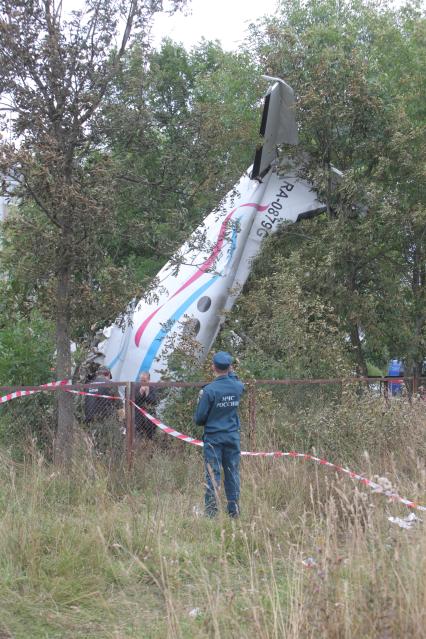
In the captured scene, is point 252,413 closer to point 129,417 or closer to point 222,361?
point 129,417

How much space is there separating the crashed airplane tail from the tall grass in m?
3.98

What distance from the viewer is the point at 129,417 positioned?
9312mm

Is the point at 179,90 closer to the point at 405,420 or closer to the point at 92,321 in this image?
the point at 92,321

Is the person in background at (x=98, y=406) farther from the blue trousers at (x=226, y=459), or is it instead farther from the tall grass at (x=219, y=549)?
the blue trousers at (x=226, y=459)

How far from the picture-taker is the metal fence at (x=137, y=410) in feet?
30.5

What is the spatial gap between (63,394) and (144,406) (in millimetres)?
1172

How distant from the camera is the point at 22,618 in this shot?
4863mm

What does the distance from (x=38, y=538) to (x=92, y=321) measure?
4.06 metres

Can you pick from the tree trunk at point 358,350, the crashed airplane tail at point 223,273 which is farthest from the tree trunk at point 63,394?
the tree trunk at point 358,350

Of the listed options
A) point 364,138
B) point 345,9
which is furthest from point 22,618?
point 345,9

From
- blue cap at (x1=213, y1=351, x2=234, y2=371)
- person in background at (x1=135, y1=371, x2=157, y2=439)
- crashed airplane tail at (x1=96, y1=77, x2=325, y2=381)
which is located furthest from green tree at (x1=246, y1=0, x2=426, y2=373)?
blue cap at (x1=213, y1=351, x2=234, y2=371)

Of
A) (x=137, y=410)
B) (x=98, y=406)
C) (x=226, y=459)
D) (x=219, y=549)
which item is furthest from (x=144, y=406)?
(x=219, y=549)

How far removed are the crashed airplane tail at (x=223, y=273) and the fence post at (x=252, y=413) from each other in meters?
2.47

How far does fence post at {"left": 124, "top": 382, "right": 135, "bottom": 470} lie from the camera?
Result: 30.2ft
